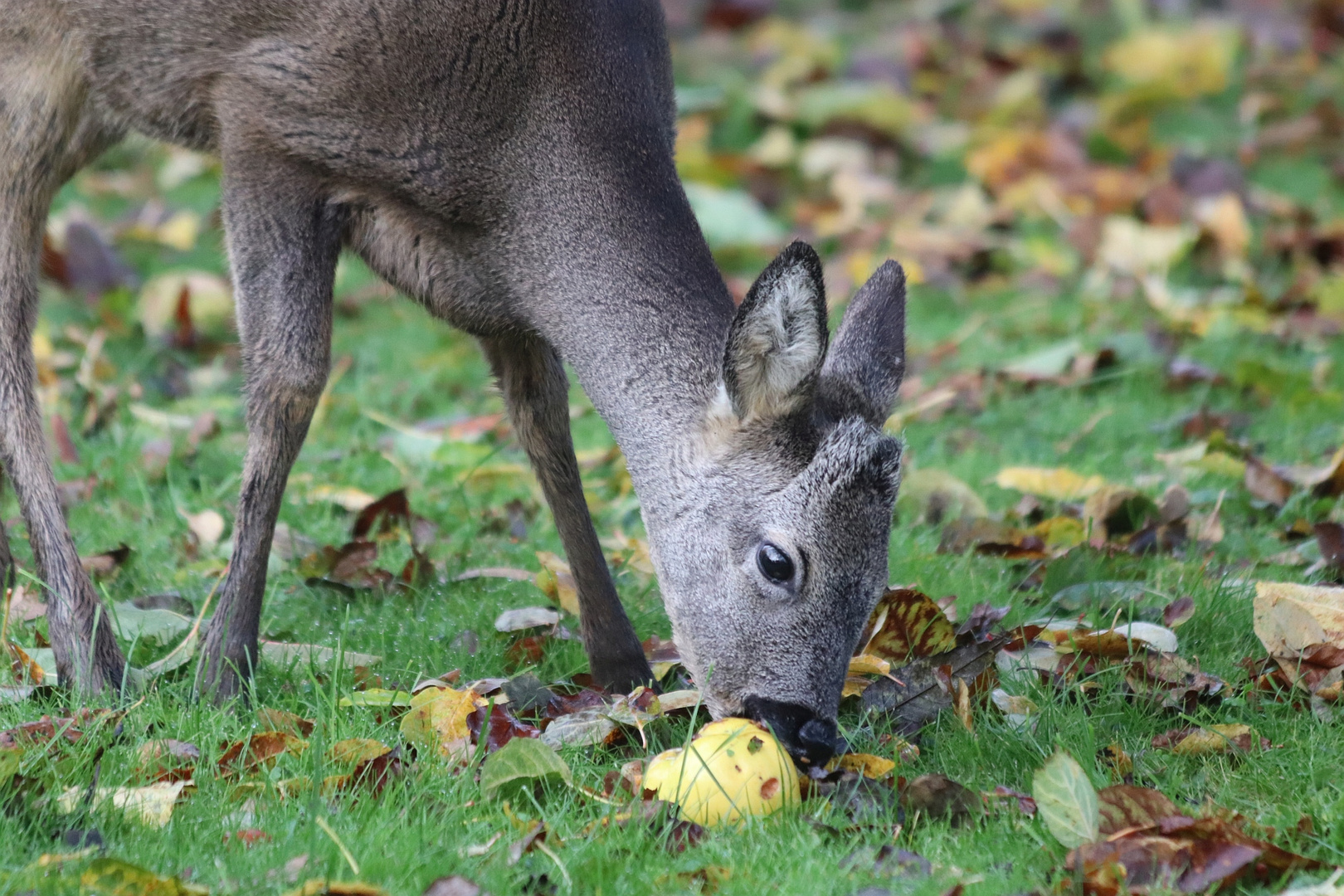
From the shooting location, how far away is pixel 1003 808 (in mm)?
3303

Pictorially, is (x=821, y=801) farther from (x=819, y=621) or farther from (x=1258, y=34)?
(x=1258, y=34)

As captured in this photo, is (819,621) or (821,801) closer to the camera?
(821,801)

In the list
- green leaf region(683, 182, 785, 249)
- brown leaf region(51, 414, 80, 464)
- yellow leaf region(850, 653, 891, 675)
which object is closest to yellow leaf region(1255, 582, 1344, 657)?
yellow leaf region(850, 653, 891, 675)

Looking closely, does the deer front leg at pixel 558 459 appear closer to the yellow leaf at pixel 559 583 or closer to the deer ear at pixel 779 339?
the yellow leaf at pixel 559 583

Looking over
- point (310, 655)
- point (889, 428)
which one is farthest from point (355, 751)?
point (889, 428)

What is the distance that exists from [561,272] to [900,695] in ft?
4.56

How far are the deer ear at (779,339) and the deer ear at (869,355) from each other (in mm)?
129

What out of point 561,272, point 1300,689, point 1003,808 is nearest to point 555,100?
point 561,272

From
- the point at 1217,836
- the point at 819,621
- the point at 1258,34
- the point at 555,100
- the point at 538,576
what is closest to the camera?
the point at 1217,836

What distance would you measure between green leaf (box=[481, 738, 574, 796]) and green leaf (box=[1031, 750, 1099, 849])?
38.4 inches

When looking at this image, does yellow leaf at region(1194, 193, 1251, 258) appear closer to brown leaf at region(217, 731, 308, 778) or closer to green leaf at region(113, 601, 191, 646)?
green leaf at region(113, 601, 191, 646)

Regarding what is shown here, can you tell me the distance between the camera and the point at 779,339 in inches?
146

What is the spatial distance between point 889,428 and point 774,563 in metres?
2.69

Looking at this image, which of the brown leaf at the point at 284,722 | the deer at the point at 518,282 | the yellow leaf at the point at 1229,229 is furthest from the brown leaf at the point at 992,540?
the yellow leaf at the point at 1229,229
